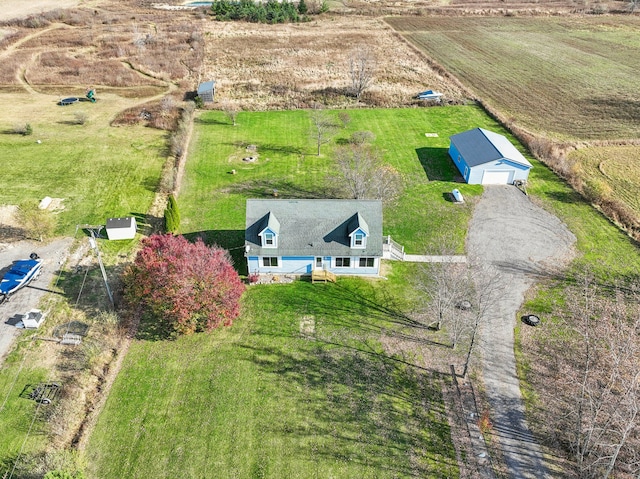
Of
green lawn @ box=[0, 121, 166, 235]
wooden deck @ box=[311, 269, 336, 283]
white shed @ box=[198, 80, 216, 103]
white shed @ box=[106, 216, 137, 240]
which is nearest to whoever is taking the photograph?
wooden deck @ box=[311, 269, 336, 283]

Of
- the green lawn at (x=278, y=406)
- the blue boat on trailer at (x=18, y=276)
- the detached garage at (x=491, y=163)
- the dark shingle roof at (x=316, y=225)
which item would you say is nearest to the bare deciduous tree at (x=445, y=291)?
the green lawn at (x=278, y=406)

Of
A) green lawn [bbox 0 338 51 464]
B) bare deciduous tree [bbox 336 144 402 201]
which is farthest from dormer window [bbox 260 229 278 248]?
green lawn [bbox 0 338 51 464]

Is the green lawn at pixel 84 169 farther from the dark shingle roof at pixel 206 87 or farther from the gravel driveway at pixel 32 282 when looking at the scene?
the dark shingle roof at pixel 206 87

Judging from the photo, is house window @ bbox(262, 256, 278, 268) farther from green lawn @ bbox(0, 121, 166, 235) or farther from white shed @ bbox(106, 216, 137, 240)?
green lawn @ bbox(0, 121, 166, 235)

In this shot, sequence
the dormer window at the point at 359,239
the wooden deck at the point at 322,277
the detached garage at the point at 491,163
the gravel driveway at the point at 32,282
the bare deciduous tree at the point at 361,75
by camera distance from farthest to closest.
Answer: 1. the bare deciduous tree at the point at 361,75
2. the detached garage at the point at 491,163
3. the wooden deck at the point at 322,277
4. the dormer window at the point at 359,239
5. the gravel driveway at the point at 32,282

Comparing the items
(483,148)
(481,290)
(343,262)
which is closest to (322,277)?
(343,262)

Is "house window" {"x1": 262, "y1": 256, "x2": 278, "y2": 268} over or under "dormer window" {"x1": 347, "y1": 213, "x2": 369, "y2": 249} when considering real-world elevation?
under
